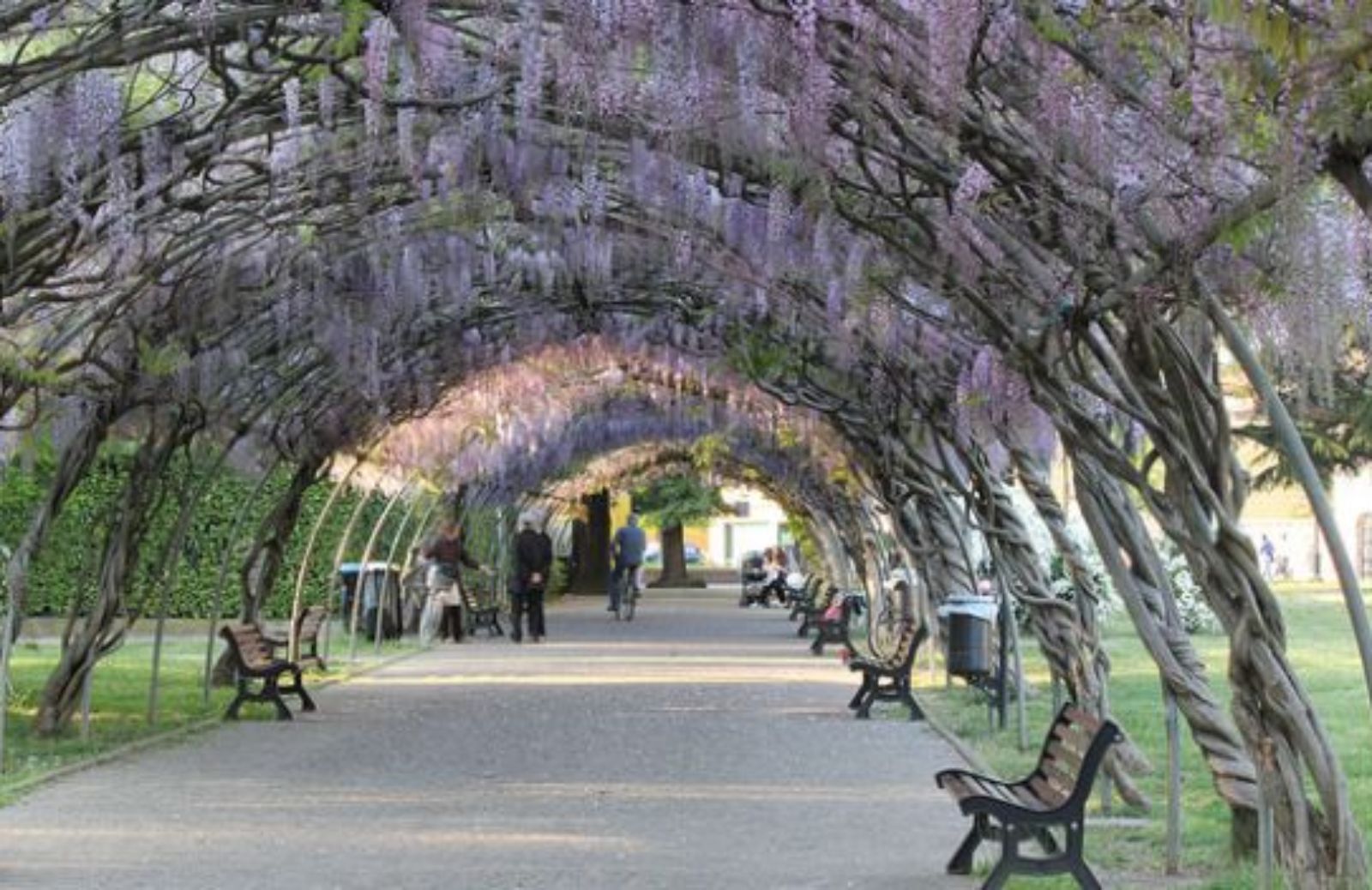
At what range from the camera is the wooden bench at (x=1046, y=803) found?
22.9 feet

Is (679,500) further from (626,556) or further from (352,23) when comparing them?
(352,23)

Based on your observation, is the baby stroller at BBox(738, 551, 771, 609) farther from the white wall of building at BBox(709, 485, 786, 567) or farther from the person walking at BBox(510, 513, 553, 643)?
the white wall of building at BBox(709, 485, 786, 567)

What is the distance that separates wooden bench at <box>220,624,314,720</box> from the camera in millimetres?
14781

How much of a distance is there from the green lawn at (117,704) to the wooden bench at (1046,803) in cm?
502

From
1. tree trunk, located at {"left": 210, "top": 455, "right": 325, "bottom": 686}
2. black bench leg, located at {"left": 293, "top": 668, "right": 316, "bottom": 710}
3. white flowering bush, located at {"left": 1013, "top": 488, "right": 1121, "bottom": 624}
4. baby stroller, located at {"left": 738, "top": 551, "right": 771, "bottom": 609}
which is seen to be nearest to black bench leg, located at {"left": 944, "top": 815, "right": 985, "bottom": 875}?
black bench leg, located at {"left": 293, "top": 668, "right": 316, "bottom": 710}

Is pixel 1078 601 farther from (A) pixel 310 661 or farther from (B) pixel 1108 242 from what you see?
(A) pixel 310 661

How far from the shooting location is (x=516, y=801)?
33.9 feet

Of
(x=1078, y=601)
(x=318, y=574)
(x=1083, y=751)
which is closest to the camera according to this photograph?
(x=1083, y=751)

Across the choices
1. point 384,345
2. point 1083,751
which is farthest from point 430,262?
point 1083,751

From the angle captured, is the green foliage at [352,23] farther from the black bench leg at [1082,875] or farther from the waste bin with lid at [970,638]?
the waste bin with lid at [970,638]

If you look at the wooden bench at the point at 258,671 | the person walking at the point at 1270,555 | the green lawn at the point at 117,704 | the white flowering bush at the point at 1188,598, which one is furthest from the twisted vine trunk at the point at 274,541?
the person walking at the point at 1270,555

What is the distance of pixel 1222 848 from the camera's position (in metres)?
8.54

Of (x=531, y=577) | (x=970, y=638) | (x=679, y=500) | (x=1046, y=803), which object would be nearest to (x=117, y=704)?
(x=970, y=638)

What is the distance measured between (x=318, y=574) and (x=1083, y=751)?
23901mm
